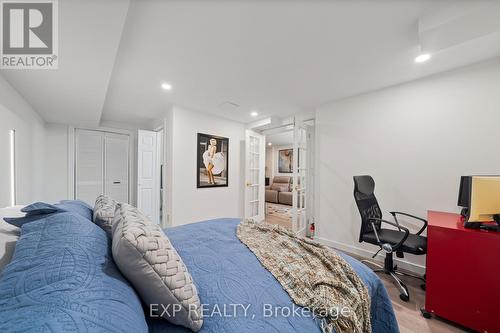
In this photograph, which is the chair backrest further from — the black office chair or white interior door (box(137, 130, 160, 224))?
white interior door (box(137, 130, 160, 224))

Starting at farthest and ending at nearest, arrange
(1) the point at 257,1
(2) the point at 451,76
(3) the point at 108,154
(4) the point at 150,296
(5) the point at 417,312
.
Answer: (3) the point at 108,154 < (2) the point at 451,76 < (5) the point at 417,312 < (1) the point at 257,1 < (4) the point at 150,296

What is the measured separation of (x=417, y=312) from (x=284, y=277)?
1677 mm

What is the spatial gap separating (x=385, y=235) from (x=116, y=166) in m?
5.34

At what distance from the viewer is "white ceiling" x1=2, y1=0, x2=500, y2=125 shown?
1336 mm

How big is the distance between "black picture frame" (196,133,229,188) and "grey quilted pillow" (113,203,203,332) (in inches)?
116

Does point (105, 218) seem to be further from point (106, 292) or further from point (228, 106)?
point (228, 106)

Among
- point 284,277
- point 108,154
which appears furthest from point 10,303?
point 108,154

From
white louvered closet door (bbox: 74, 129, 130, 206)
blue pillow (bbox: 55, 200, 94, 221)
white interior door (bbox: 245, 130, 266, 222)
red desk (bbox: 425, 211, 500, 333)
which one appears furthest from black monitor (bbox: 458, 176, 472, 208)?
white louvered closet door (bbox: 74, 129, 130, 206)

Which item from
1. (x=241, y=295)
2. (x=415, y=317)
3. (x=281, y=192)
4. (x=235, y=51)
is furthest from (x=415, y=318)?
(x=281, y=192)

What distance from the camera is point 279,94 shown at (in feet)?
9.38

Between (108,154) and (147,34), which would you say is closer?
(147,34)

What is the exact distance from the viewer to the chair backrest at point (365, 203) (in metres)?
2.22

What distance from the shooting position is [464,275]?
1.51 metres

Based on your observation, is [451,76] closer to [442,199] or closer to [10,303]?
[442,199]
